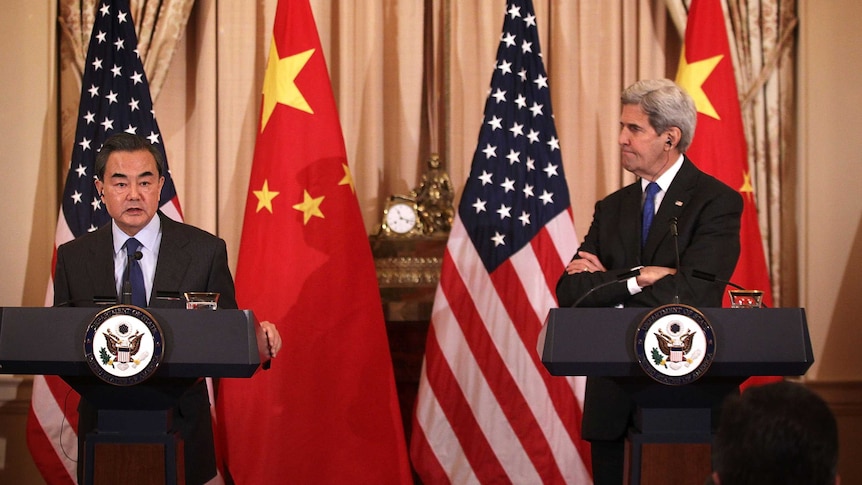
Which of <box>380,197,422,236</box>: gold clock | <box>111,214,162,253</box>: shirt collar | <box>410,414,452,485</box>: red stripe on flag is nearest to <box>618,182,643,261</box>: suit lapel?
<box>111,214,162,253</box>: shirt collar

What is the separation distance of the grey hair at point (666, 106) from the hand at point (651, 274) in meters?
0.48

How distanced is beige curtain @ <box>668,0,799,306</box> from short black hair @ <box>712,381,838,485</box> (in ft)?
13.2

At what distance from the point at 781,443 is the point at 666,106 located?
2020 millimetres

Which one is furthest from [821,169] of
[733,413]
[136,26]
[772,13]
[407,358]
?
[733,413]

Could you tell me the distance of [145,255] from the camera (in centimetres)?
315

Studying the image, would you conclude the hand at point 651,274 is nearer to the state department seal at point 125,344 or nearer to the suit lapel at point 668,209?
the suit lapel at point 668,209

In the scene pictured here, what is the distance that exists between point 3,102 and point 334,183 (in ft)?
6.55

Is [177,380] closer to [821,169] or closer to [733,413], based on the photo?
[733,413]

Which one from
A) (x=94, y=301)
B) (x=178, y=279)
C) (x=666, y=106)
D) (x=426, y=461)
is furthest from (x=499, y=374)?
(x=94, y=301)

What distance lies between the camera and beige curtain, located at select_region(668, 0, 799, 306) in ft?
16.9

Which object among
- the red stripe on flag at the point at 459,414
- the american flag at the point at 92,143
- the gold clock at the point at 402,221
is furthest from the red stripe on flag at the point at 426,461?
the american flag at the point at 92,143

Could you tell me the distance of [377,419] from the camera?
454 centimetres

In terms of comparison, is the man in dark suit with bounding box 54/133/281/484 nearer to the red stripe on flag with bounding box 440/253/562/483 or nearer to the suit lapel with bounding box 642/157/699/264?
the suit lapel with bounding box 642/157/699/264

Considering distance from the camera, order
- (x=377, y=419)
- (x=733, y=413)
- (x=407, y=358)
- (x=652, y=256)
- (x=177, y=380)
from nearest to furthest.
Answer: (x=733, y=413)
(x=177, y=380)
(x=652, y=256)
(x=377, y=419)
(x=407, y=358)
